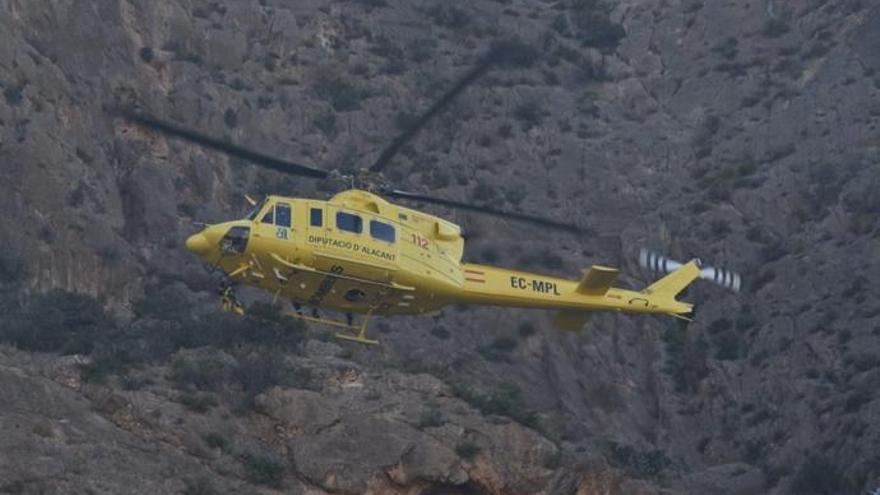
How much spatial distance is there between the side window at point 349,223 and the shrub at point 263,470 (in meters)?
5.77

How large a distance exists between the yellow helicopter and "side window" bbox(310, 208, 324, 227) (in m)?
0.02

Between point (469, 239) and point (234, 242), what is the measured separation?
72.0 feet

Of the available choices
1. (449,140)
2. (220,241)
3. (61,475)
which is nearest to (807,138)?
(449,140)

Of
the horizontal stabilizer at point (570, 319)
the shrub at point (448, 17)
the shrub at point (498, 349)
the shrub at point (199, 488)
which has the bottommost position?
the shrub at point (199, 488)

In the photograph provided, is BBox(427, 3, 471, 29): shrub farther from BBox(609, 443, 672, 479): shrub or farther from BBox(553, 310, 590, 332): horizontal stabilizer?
BBox(553, 310, 590, 332): horizontal stabilizer

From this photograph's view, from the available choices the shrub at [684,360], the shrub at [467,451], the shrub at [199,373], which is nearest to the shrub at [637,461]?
the shrub at [467,451]

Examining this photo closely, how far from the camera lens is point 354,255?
172 feet

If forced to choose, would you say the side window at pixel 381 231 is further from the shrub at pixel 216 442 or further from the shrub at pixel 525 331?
the shrub at pixel 525 331

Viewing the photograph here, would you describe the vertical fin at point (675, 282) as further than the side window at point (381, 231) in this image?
Yes

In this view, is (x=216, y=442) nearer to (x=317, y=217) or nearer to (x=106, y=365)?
(x=106, y=365)

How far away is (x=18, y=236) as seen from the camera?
→ 66438 mm

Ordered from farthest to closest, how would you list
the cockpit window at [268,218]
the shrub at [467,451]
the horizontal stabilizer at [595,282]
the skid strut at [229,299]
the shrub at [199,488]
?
the horizontal stabilizer at [595,282]
the shrub at [467,451]
the cockpit window at [268,218]
the skid strut at [229,299]
the shrub at [199,488]

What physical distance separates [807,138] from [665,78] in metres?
9.36

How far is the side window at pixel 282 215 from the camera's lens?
52250 millimetres
